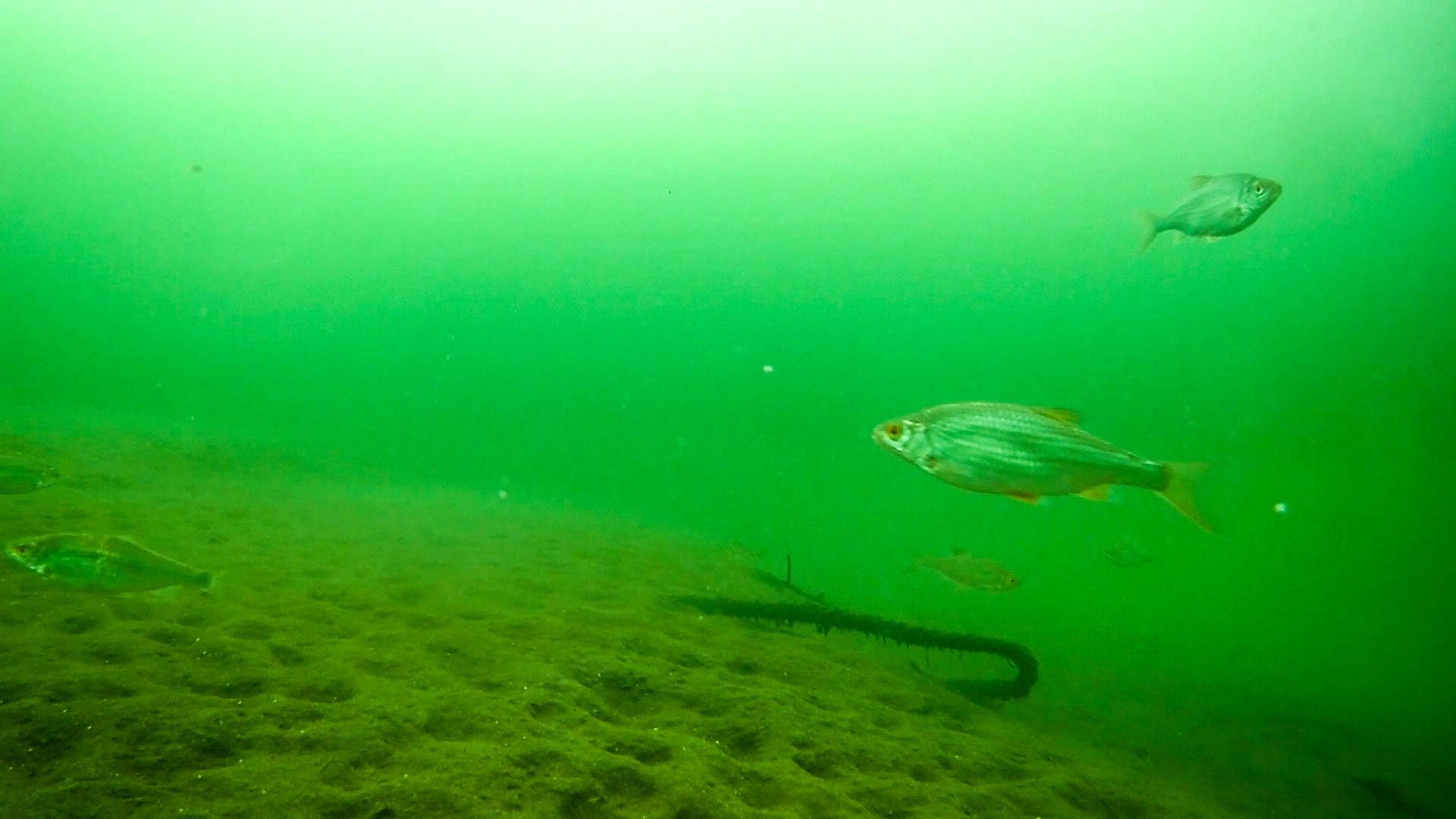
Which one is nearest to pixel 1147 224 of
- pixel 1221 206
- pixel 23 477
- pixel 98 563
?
pixel 1221 206

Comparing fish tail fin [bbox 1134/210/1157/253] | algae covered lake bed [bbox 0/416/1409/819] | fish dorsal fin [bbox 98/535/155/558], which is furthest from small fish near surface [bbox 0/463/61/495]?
fish tail fin [bbox 1134/210/1157/253]

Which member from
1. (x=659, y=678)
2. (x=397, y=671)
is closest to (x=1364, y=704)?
(x=659, y=678)

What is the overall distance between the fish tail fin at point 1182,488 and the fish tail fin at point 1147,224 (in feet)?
11.8

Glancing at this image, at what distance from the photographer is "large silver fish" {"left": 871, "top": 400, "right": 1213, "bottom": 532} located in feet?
9.23

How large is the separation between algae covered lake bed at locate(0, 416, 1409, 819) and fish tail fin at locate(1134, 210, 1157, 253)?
4.69 m

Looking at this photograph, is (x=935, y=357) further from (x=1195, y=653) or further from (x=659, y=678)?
(x=659, y=678)

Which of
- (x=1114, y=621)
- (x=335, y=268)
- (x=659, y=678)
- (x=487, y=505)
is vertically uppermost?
(x=335, y=268)

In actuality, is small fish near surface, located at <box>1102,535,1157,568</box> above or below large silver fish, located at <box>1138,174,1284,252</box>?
below

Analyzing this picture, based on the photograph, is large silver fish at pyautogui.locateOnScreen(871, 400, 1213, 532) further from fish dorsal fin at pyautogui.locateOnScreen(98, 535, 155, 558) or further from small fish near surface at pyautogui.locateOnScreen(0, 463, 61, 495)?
small fish near surface at pyautogui.locateOnScreen(0, 463, 61, 495)

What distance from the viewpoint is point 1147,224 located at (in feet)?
19.3

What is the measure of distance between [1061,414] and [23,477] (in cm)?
793

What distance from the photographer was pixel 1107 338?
49.3 m

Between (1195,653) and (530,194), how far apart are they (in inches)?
2903

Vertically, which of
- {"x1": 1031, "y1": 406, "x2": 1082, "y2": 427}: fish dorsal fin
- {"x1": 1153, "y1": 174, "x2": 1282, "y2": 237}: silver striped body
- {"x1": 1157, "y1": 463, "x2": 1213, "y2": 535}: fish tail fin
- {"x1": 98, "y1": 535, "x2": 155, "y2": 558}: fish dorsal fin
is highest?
{"x1": 1153, "y1": 174, "x2": 1282, "y2": 237}: silver striped body
